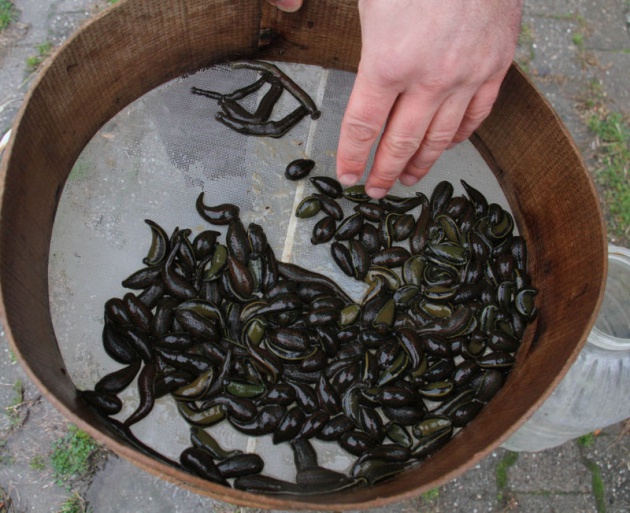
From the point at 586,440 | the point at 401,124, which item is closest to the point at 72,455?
the point at 401,124

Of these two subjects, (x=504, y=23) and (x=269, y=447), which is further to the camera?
(x=269, y=447)

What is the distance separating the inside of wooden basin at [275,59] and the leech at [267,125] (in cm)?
15

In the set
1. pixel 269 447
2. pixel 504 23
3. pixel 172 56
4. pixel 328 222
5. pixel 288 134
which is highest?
pixel 504 23

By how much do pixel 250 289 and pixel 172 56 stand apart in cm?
59

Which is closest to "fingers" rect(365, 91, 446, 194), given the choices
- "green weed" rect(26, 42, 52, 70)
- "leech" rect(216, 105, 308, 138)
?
"leech" rect(216, 105, 308, 138)

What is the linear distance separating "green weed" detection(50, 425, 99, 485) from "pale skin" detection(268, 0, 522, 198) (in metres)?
1.14

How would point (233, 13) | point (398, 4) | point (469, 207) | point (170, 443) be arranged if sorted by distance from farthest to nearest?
1. point (469, 207)
2. point (233, 13)
3. point (170, 443)
4. point (398, 4)

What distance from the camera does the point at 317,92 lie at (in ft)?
4.96

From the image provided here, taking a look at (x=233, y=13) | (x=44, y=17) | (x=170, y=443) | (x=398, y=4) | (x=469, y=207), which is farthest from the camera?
(x=44, y=17)

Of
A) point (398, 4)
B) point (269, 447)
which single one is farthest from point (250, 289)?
point (398, 4)

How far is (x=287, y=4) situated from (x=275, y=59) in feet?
0.69

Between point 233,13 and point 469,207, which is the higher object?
point 233,13

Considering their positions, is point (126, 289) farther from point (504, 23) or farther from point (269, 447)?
point (504, 23)

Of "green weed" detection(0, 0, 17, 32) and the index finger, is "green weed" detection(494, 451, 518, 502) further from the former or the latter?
"green weed" detection(0, 0, 17, 32)
